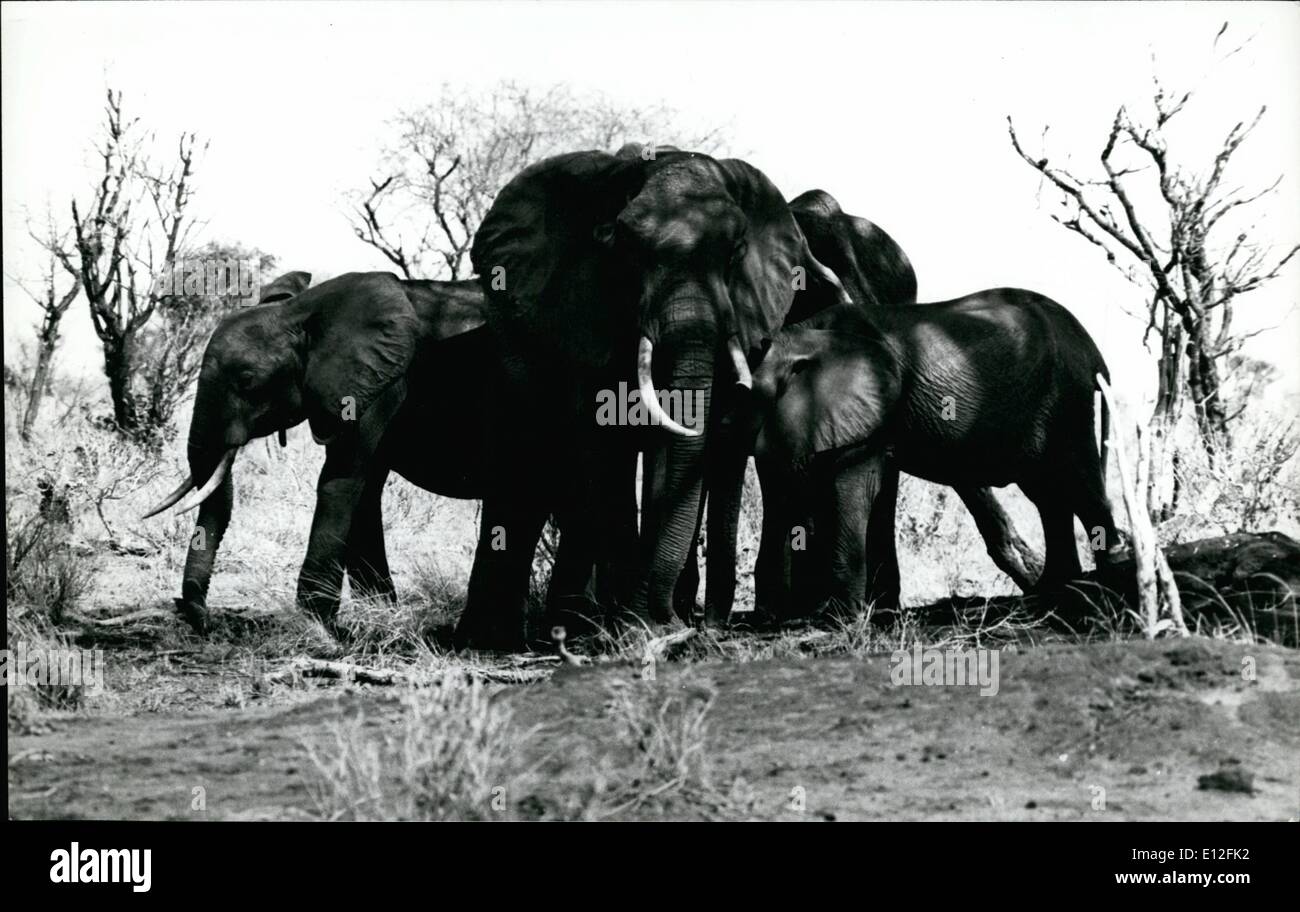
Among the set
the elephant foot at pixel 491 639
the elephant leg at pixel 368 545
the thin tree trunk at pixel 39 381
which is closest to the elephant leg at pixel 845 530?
the elephant foot at pixel 491 639

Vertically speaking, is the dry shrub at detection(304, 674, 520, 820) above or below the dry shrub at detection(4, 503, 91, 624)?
below

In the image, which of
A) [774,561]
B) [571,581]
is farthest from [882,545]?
[571,581]

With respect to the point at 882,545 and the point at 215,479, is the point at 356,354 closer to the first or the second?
the point at 215,479

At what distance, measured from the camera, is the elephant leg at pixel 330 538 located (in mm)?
13602

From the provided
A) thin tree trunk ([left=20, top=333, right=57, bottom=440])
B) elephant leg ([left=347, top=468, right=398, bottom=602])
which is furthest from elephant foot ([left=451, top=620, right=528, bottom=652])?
thin tree trunk ([left=20, top=333, right=57, bottom=440])

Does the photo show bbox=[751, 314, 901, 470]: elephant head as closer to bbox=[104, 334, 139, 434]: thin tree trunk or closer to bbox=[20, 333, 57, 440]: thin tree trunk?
bbox=[20, 333, 57, 440]: thin tree trunk

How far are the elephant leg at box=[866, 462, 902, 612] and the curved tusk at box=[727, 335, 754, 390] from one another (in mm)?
1568

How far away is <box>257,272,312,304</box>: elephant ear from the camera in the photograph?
14711 millimetres

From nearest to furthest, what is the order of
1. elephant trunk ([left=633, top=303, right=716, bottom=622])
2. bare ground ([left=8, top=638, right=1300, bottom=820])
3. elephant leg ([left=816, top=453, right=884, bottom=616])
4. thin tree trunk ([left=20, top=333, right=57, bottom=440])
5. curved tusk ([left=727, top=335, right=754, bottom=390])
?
bare ground ([left=8, top=638, right=1300, bottom=820]) → elephant trunk ([left=633, top=303, right=716, bottom=622]) → curved tusk ([left=727, top=335, right=754, bottom=390]) → elephant leg ([left=816, top=453, right=884, bottom=616]) → thin tree trunk ([left=20, top=333, right=57, bottom=440])

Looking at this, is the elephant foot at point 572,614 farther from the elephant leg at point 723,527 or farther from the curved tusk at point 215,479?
the curved tusk at point 215,479

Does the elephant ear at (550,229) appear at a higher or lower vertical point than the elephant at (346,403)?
higher

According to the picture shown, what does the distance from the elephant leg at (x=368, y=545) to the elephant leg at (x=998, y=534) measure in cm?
396

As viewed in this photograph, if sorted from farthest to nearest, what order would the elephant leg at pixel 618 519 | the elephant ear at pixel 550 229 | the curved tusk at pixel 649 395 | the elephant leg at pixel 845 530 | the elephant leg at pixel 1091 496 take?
the elephant leg at pixel 1091 496 < the elephant ear at pixel 550 229 < the elephant leg at pixel 618 519 < the elephant leg at pixel 845 530 < the curved tusk at pixel 649 395

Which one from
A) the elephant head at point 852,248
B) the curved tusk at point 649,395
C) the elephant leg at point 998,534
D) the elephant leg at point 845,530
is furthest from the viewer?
the elephant head at point 852,248
